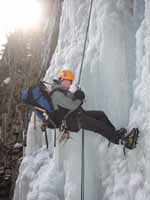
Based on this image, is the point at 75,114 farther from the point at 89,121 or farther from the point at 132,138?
the point at 132,138

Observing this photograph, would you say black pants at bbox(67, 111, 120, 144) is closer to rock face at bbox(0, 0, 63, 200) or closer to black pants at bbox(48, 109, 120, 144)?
black pants at bbox(48, 109, 120, 144)

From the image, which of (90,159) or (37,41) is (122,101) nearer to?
(90,159)

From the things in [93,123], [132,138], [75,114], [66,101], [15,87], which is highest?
[15,87]

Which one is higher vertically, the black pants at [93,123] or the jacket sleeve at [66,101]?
the jacket sleeve at [66,101]

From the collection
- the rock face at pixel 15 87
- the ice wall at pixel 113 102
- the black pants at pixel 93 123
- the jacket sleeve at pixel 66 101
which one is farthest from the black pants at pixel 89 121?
the rock face at pixel 15 87

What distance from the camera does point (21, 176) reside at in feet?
26.9

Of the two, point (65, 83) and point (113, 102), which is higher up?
point (65, 83)

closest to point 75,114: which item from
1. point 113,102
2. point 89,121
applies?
point 89,121

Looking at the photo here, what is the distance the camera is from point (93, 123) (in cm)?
547

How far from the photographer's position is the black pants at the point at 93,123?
5.38 meters

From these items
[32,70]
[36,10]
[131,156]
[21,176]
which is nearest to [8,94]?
[32,70]

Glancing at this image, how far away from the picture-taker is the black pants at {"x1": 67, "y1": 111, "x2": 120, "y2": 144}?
538 cm

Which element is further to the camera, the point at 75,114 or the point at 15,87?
the point at 15,87

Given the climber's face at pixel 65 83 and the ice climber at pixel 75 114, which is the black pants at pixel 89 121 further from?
the climber's face at pixel 65 83
